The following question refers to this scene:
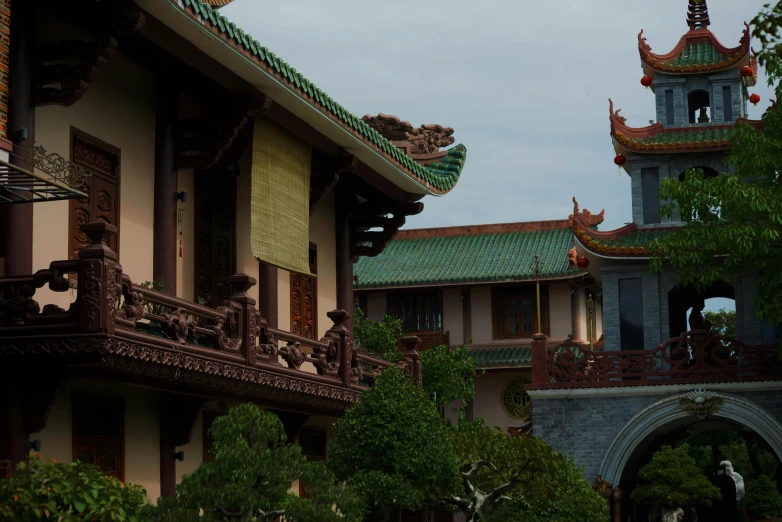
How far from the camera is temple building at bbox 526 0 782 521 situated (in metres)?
25.6

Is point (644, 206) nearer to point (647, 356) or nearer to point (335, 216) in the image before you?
point (647, 356)

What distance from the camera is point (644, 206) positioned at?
96.4 feet

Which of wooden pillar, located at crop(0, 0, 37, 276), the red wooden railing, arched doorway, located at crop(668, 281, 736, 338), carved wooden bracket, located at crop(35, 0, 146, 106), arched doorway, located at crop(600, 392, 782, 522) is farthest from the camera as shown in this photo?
arched doorway, located at crop(668, 281, 736, 338)

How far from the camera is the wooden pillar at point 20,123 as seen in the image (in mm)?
11305

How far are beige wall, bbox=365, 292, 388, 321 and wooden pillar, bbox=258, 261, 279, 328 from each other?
76.4 ft

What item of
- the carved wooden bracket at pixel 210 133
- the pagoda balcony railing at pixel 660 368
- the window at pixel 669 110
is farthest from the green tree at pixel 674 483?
the carved wooden bracket at pixel 210 133

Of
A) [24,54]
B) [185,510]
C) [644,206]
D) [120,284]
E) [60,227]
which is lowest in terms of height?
[185,510]

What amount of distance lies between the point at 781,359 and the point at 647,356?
10.1 ft

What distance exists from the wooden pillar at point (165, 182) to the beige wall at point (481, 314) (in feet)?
81.8

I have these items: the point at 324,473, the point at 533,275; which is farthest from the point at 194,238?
the point at 533,275

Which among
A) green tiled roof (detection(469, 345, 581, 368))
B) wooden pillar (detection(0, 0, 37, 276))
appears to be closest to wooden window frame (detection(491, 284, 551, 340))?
green tiled roof (detection(469, 345, 581, 368))

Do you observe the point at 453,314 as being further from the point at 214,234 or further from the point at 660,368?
the point at 214,234

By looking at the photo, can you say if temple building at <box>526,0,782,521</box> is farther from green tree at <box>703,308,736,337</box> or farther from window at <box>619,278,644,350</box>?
green tree at <box>703,308,736,337</box>

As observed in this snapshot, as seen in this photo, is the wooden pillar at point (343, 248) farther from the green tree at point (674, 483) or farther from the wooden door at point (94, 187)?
the green tree at point (674, 483)
